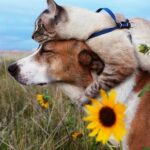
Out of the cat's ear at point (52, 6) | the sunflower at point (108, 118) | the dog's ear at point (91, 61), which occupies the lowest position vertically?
the sunflower at point (108, 118)

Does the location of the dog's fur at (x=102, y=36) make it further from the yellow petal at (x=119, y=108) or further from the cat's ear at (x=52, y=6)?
the yellow petal at (x=119, y=108)

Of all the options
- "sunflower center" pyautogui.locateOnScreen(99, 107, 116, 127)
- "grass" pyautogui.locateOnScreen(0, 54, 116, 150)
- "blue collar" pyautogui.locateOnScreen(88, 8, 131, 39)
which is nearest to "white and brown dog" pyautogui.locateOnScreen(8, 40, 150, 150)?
"blue collar" pyautogui.locateOnScreen(88, 8, 131, 39)

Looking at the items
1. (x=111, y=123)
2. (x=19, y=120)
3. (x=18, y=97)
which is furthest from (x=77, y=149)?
(x=18, y=97)

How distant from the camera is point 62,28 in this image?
148 inches

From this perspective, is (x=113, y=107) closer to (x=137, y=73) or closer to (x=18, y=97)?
(x=137, y=73)

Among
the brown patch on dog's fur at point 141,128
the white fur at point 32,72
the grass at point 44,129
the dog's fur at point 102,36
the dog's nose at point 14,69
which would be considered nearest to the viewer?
the brown patch on dog's fur at point 141,128

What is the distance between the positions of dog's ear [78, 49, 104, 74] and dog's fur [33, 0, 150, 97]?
4cm

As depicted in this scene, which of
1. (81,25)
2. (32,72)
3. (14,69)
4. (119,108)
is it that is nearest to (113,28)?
(81,25)

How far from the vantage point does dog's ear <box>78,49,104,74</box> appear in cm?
371

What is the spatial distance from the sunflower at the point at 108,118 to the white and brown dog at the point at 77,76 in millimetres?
858

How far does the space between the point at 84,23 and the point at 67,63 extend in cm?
29

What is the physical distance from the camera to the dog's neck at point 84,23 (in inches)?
147

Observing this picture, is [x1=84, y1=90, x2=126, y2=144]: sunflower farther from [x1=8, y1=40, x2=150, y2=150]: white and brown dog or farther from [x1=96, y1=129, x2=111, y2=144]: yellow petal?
[x1=8, y1=40, x2=150, y2=150]: white and brown dog

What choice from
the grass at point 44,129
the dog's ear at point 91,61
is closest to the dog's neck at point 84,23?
the dog's ear at point 91,61
